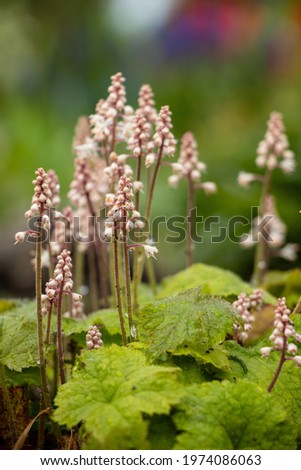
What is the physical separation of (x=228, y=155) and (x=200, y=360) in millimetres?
7515

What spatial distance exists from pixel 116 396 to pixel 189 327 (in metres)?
0.43

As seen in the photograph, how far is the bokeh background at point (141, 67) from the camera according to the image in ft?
38.2

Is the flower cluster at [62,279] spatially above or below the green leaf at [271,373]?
above

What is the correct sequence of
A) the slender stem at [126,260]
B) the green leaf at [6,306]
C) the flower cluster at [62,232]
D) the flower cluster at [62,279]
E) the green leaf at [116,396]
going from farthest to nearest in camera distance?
the green leaf at [6,306]
the flower cluster at [62,232]
the slender stem at [126,260]
the flower cluster at [62,279]
the green leaf at [116,396]

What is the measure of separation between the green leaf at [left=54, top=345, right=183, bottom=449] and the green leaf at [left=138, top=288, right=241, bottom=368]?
4.7 inches

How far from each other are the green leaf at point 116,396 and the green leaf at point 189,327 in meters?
0.12

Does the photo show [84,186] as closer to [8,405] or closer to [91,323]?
[91,323]

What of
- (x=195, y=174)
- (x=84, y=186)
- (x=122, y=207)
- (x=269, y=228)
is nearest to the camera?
(x=122, y=207)

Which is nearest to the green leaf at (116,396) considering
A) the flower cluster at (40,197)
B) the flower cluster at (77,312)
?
the flower cluster at (40,197)

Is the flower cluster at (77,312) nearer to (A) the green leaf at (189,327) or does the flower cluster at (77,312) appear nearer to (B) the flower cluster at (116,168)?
(B) the flower cluster at (116,168)

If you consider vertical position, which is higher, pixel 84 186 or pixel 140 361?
pixel 84 186

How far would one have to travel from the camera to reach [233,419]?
2369 millimetres

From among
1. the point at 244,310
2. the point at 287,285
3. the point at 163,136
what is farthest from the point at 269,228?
the point at 244,310
